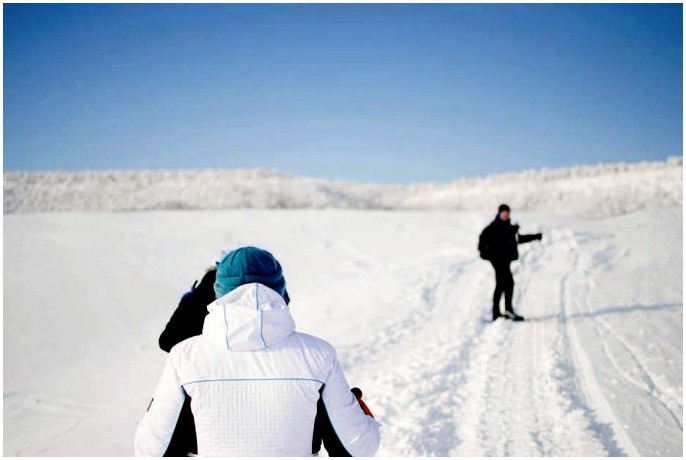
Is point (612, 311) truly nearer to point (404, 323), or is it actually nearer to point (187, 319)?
point (404, 323)

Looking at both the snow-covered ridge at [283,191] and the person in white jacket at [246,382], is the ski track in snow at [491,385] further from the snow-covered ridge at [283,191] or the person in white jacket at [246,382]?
the snow-covered ridge at [283,191]

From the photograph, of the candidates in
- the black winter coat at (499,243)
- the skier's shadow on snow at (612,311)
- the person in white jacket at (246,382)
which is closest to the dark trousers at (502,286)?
the black winter coat at (499,243)

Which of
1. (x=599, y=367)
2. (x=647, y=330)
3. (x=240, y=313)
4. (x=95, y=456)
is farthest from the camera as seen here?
(x=647, y=330)

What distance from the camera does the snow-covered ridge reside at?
23.1 meters

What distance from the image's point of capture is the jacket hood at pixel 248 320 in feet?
5.89

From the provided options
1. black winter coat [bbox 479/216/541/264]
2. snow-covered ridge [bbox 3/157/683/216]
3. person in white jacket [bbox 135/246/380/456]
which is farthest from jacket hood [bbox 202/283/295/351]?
snow-covered ridge [bbox 3/157/683/216]

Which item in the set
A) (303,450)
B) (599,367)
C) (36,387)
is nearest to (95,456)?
(36,387)

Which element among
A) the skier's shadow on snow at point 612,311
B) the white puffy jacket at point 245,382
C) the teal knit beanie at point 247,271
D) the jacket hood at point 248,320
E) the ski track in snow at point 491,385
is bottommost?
the ski track in snow at point 491,385

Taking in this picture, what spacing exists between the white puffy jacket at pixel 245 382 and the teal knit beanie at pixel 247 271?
84mm

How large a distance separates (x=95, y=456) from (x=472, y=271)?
32.0ft

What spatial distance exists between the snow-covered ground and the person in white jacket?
241 cm

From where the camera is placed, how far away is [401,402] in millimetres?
4906

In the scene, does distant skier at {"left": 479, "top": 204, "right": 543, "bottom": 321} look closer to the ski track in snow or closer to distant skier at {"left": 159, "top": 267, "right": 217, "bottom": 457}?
the ski track in snow

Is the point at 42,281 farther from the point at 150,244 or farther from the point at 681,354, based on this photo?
the point at 681,354
